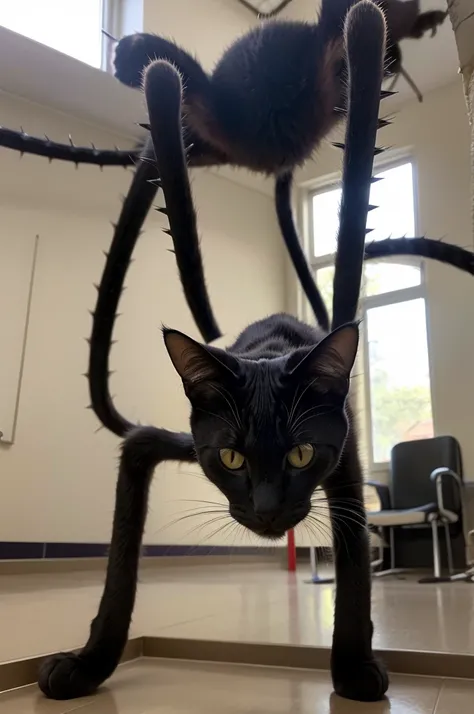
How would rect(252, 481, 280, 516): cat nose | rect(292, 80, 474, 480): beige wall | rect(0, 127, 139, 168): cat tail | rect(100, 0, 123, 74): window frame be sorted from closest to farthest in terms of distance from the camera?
rect(252, 481, 280, 516): cat nose
rect(0, 127, 139, 168): cat tail
rect(100, 0, 123, 74): window frame
rect(292, 80, 474, 480): beige wall

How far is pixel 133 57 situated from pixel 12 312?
264 centimetres

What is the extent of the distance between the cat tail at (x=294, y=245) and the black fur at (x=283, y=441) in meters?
0.35

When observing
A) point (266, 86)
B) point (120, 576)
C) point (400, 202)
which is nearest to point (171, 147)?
point (266, 86)

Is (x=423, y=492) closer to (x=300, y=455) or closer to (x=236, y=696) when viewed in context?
(x=236, y=696)

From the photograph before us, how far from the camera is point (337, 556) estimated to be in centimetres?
88

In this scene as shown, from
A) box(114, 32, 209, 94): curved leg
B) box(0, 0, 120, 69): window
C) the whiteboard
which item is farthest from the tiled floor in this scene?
box(0, 0, 120, 69): window

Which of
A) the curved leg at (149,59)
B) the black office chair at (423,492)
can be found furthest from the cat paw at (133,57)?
the black office chair at (423,492)

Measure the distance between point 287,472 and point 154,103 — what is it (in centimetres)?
51

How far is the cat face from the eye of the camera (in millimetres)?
697

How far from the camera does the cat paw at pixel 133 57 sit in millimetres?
952

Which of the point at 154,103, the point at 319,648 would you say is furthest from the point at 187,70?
the point at 319,648

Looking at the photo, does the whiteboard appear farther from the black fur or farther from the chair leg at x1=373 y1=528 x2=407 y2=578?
the black fur

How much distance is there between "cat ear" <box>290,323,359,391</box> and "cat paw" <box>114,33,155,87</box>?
0.52 meters

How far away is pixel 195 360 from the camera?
0.74 metres
